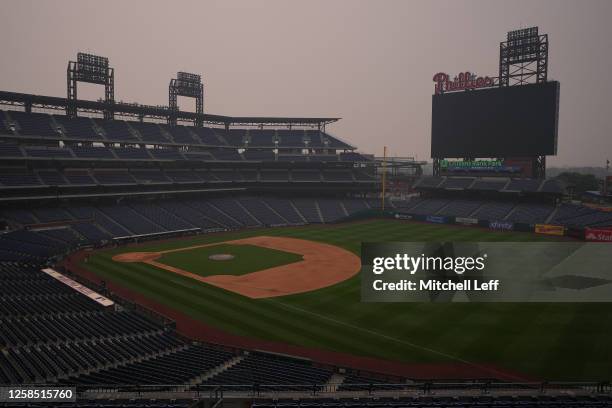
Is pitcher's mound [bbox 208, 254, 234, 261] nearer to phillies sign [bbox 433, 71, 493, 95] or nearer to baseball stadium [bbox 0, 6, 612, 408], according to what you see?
baseball stadium [bbox 0, 6, 612, 408]

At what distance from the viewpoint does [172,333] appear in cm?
2570

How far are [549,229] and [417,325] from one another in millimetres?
44308

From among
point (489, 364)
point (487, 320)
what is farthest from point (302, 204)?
point (489, 364)

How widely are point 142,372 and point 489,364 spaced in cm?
1774

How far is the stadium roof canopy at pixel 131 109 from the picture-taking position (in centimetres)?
6362

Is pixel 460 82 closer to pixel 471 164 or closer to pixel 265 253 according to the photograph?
pixel 471 164

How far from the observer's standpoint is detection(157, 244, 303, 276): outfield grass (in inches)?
1623

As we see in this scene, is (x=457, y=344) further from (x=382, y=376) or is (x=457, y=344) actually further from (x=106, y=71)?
(x=106, y=71)

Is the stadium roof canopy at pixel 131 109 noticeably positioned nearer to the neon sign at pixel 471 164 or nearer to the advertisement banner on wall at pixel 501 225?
the neon sign at pixel 471 164

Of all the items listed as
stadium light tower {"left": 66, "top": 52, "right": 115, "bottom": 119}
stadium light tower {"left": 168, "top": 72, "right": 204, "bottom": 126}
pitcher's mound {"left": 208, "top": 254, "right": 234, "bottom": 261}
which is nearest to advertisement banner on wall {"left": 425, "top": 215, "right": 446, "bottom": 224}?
A: pitcher's mound {"left": 208, "top": 254, "right": 234, "bottom": 261}

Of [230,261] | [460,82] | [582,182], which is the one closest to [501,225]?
[460,82]

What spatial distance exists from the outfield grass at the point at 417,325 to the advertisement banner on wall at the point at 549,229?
32169mm

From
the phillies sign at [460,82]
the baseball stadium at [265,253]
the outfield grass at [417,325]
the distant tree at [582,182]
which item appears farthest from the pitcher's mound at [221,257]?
the distant tree at [582,182]

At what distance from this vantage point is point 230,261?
44562 mm
